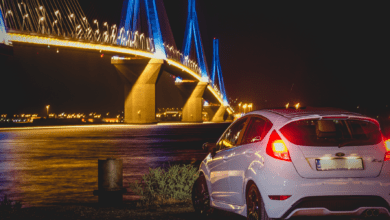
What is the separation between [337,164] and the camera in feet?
18.1

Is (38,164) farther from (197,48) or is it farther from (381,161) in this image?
(197,48)

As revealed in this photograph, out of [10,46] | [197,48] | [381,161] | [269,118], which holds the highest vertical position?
[197,48]

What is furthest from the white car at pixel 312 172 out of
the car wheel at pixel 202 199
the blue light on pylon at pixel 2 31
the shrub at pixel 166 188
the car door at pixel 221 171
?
the blue light on pylon at pixel 2 31

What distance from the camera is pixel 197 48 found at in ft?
338

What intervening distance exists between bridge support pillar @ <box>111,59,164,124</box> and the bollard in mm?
55706

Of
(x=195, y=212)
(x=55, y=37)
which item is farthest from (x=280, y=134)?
(x=55, y=37)

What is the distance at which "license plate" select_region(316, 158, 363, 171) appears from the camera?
5508 mm

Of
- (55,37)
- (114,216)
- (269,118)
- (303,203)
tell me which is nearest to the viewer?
(303,203)

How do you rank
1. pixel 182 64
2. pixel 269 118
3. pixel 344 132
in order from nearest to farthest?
pixel 269 118 → pixel 344 132 → pixel 182 64

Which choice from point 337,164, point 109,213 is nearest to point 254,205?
point 337,164

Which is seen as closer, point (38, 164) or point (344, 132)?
point (344, 132)

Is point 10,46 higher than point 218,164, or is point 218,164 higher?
point 10,46

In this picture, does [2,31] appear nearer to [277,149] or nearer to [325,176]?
[277,149]

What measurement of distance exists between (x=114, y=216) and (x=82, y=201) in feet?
5.55
